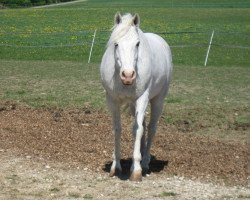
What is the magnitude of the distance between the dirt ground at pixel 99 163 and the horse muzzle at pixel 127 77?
1.34 m

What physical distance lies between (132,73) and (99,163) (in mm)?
2002

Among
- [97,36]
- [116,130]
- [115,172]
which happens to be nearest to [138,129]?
[116,130]

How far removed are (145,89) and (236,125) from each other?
4443 mm

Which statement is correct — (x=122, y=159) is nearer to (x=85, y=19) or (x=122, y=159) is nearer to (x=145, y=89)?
(x=145, y=89)

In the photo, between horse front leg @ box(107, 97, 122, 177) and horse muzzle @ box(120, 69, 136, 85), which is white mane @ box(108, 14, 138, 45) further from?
horse front leg @ box(107, 97, 122, 177)

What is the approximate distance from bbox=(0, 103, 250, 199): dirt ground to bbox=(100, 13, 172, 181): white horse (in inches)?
17.3

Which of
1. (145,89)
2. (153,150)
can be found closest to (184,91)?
(153,150)

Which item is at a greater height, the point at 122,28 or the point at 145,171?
the point at 122,28

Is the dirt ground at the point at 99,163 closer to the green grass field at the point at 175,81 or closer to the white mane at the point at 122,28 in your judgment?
the green grass field at the point at 175,81

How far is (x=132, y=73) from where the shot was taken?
6969 mm

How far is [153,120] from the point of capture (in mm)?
8586

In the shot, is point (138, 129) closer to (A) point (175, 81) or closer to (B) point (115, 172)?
(B) point (115, 172)

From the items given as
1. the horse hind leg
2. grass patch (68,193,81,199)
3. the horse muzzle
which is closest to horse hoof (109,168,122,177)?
the horse hind leg

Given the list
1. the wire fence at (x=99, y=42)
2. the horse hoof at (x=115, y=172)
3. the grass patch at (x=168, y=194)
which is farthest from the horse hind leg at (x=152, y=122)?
the wire fence at (x=99, y=42)
